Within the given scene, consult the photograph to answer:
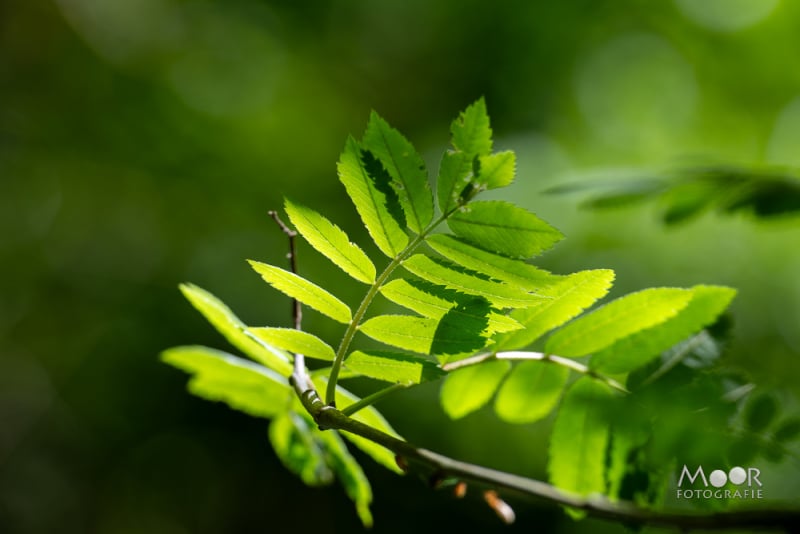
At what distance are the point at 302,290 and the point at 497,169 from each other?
10.5 inches

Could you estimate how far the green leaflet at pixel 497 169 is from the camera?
0.73m

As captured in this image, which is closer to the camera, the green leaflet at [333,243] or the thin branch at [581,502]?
the thin branch at [581,502]

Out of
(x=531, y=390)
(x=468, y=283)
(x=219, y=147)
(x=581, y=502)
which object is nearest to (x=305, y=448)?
(x=531, y=390)

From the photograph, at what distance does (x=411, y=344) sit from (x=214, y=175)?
577 cm

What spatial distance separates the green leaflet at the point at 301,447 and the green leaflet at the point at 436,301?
1.46 ft

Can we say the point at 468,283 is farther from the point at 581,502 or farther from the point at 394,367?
the point at 581,502

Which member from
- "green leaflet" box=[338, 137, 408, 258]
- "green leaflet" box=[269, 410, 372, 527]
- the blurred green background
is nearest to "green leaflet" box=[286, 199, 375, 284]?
"green leaflet" box=[338, 137, 408, 258]

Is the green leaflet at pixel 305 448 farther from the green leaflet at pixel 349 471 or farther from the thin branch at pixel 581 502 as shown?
the thin branch at pixel 581 502

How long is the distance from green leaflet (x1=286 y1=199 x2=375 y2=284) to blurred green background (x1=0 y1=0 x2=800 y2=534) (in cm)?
430

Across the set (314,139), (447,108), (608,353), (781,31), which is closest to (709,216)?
(781,31)

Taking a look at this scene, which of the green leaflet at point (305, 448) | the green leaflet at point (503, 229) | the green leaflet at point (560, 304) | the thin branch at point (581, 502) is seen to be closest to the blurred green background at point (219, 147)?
the green leaflet at point (305, 448)

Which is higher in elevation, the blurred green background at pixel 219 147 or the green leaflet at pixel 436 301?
the blurred green background at pixel 219 147

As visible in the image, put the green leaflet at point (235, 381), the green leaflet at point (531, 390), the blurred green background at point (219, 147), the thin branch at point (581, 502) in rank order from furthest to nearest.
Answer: the blurred green background at point (219, 147), the green leaflet at point (235, 381), the green leaflet at point (531, 390), the thin branch at point (581, 502)

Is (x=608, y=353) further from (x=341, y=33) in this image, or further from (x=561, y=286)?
(x=341, y=33)
